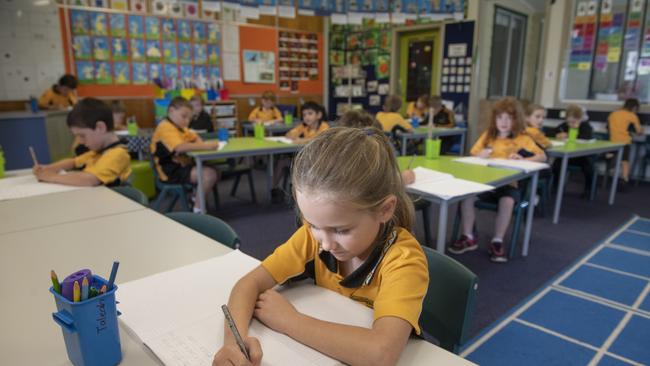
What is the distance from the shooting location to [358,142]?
913mm

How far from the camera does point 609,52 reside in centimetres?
581

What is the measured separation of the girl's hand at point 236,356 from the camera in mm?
692

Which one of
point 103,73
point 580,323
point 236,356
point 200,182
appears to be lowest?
point 580,323

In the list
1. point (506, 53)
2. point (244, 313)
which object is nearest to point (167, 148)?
point (244, 313)

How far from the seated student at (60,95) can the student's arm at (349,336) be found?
5781 millimetres

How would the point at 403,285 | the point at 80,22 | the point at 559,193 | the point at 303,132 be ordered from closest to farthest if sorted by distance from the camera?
the point at 403,285, the point at 559,193, the point at 303,132, the point at 80,22

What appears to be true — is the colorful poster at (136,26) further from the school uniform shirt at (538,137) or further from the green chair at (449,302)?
the green chair at (449,302)

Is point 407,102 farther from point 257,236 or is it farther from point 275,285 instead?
point 275,285

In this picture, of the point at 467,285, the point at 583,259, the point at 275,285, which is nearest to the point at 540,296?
the point at 583,259

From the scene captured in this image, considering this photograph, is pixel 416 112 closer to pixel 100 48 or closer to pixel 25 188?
pixel 100 48

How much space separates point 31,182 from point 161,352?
1911 mm

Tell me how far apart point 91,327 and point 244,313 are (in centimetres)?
28

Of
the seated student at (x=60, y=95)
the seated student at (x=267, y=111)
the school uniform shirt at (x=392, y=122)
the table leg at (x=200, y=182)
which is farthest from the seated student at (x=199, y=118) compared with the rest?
the table leg at (x=200, y=182)

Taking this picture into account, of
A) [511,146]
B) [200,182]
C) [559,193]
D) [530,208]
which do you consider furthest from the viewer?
[559,193]
